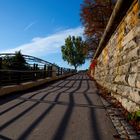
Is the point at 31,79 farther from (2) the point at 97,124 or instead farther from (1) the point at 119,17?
(2) the point at 97,124

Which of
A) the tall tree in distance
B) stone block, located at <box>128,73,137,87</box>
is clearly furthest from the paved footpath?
the tall tree in distance

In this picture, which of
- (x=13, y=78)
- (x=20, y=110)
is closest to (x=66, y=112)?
(x=20, y=110)

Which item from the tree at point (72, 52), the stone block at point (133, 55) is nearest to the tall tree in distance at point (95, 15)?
the stone block at point (133, 55)

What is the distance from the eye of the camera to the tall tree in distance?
35156 millimetres

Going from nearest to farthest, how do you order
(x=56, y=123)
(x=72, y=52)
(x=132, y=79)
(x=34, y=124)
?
(x=34, y=124), (x=56, y=123), (x=132, y=79), (x=72, y=52)

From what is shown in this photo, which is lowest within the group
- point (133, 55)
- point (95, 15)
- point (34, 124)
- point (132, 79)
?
point (34, 124)

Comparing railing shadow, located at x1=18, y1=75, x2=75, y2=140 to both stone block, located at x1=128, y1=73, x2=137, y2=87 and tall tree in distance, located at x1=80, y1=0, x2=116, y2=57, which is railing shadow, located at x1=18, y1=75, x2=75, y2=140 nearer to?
stone block, located at x1=128, y1=73, x2=137, y2=87

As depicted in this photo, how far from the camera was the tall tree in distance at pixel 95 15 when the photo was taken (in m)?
35.2

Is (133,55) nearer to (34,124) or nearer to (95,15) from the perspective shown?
(34,124)

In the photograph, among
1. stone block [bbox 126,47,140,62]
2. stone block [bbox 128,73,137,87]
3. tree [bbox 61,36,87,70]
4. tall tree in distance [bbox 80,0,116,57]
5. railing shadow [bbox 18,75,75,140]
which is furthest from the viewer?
tree [bbox 61,36,87,70]

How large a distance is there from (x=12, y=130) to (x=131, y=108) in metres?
2.46

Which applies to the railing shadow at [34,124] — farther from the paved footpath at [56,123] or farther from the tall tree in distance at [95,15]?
the tall tree in distance at [95,15]

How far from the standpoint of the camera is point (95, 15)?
3659cm

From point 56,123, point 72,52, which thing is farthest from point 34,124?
point 72,52
